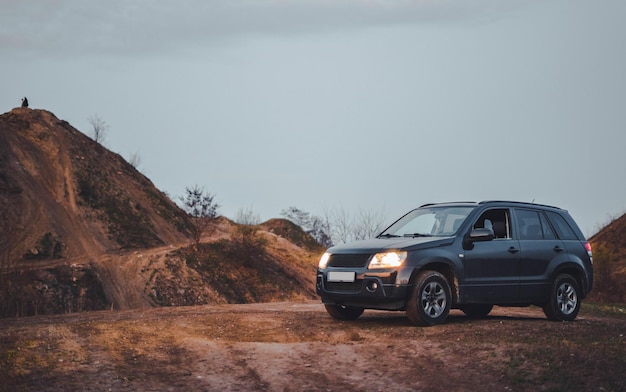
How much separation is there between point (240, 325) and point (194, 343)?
2.05 metres

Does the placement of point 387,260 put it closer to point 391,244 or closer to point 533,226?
point 391,244

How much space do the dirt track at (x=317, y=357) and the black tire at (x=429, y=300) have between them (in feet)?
0.72

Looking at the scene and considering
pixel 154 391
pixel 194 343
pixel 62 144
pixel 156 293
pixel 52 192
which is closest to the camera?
pixel 154 391

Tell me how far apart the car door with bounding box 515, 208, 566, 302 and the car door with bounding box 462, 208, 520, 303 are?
0.59 ft

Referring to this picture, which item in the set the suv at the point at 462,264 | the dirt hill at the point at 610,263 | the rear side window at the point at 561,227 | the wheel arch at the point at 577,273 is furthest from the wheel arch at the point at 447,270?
the dirt hill at the point at 610,263

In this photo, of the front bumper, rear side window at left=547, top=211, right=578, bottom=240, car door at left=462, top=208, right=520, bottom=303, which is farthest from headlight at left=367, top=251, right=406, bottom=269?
rear side window at left=547, top=211, right=578, bottom=240

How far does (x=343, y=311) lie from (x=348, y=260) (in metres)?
1.33

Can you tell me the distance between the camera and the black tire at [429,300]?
10891 millimetres

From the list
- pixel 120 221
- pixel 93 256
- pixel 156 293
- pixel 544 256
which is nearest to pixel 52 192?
pixel 120 221

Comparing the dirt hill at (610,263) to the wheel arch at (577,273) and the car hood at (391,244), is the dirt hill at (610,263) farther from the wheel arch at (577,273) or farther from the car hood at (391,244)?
the car hood at (391,244)

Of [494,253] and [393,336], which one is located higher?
[494,253]

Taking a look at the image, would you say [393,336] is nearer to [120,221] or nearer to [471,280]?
[471,280]

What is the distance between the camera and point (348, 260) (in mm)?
11414

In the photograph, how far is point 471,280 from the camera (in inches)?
454
